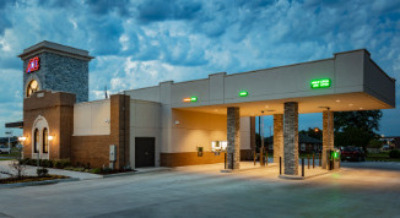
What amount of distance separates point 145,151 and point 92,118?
178 inches

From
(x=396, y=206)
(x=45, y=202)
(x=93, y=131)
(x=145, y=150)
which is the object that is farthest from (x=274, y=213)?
(x=93, y=131)

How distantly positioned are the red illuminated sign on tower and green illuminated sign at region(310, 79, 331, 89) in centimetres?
2858

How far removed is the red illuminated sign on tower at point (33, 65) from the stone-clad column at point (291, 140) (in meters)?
27.1

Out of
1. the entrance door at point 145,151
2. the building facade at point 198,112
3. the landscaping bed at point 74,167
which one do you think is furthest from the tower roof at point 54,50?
the entrance door at point 145,151

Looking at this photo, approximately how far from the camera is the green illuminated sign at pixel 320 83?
51.8 ft

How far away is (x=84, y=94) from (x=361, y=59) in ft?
98.4

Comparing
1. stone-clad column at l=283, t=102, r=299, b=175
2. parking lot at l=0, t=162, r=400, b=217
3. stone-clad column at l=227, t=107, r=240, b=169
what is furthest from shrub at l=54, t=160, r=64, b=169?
stone-clad column at l=283, t=102, r=299, b=175

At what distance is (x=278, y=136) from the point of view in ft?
87.7

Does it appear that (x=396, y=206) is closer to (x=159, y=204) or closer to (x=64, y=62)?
(x=159, y=204)

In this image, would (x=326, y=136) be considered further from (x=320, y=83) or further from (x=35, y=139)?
(x=35, y=139)

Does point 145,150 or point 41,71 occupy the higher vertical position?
point 41,71

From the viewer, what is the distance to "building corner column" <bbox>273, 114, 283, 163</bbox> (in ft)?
87.2

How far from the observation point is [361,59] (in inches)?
587

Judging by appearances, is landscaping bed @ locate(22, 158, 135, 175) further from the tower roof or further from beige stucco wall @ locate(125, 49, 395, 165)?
the tower roof
